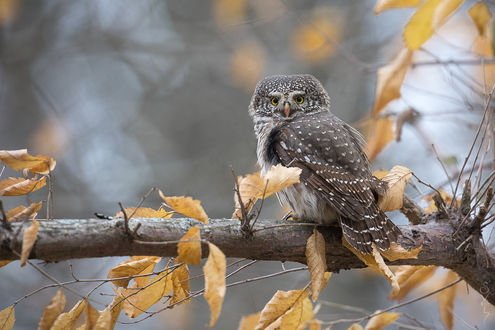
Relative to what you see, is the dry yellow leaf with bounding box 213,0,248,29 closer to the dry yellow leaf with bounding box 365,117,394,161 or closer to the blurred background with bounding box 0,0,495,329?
the blurred background with bounding box 0,0,495,329

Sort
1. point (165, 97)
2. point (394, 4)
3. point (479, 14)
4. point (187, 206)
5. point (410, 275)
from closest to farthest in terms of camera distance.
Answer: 1. point (187, 206)
2. point (394, 4)
3. point (479, 14)
4. point (410, 275)
5. point (165, 97)

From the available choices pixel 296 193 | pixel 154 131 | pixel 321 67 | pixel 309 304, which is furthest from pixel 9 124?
pixel 309 304

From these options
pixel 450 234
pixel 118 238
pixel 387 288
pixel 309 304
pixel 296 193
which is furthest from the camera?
pixel 387 288

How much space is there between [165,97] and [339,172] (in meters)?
5.65

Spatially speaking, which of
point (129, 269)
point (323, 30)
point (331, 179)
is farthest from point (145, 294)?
point (323, 30)

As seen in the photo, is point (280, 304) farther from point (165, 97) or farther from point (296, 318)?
point (165, 97)

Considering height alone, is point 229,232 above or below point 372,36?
below

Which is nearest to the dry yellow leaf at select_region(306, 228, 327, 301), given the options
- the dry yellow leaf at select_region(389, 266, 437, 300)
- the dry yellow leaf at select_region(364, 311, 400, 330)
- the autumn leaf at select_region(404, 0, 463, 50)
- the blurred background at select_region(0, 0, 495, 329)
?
the dry yellow leaf at select_region(364, 311, 400, 330)

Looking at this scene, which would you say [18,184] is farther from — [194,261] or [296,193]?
[296,193]

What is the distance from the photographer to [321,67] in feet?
26.0

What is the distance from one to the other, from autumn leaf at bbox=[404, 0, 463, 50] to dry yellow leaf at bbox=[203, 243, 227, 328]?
4.59 ft

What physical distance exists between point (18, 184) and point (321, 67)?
6192 mm

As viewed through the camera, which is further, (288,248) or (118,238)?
(288,248)

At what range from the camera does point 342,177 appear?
3.16 m
